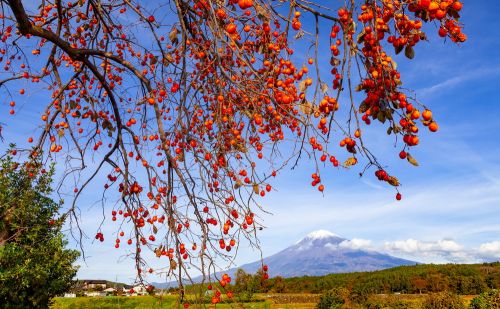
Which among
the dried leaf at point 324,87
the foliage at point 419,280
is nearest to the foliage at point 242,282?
the dried leaf at point 324,87

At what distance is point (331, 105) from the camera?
3414 millimetres

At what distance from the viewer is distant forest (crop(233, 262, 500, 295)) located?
1448 inches

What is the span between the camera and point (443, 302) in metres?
15.9

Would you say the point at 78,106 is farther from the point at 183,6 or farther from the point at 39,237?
the point at 39,237

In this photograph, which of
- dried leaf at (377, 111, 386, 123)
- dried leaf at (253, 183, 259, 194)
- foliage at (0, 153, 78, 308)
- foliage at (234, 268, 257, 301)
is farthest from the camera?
foliage at (0, 153, 78, 308)

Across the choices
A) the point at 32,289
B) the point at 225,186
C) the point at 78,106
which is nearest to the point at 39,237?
the point at 32,289

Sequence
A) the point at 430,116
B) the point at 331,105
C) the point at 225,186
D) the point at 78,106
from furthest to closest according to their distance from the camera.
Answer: the point at 78,106 < the point at 225,186 < the point at 331,105 < the point at 430,116

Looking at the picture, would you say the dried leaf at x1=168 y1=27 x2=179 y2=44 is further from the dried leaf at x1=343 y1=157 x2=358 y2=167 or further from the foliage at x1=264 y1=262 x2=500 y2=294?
the foliage at x1=264 y1=262 x2=500 y2=294

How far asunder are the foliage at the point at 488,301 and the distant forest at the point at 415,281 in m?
19.1

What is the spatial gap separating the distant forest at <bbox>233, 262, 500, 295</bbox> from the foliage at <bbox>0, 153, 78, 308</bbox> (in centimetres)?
2437

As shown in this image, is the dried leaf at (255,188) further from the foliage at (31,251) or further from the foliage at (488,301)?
the foliage at (488,301)

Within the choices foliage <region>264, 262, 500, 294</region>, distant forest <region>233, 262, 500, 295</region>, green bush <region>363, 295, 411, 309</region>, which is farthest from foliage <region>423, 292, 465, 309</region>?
foliage <region>264, 262, 500, 294</region>

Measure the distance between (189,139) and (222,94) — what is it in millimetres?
616

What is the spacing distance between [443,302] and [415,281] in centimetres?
2682
